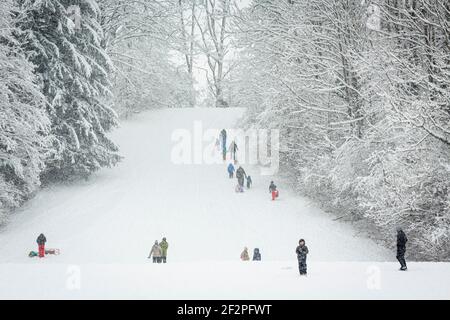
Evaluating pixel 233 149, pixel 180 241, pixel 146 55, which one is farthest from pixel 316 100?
pixel 146 55

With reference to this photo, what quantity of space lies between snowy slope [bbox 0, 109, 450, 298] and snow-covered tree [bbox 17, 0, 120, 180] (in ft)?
5.48

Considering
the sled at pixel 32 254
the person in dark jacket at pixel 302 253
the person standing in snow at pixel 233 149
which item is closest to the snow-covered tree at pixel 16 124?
the sled at pixel 32 254

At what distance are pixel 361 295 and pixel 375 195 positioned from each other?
8197 millimetres

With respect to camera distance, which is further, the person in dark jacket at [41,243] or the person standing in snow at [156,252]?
the person in dark jacket at [41,243]

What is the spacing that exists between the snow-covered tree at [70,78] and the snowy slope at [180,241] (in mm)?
1670

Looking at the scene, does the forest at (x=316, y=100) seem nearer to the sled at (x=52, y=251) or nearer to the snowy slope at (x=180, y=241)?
the snowy slope at (x=180, y=241)

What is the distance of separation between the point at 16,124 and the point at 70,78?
510cm

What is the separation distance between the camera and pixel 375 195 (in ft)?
58.2

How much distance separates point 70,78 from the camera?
2381cm

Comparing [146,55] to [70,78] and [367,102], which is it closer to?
[70,78]

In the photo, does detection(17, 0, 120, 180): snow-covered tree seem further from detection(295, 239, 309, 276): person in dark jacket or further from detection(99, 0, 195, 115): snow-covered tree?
detection(295, 239, 309, 276): person in dark jacket

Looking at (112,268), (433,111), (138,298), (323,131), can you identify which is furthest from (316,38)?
(138,298)

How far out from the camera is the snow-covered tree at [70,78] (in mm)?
23172

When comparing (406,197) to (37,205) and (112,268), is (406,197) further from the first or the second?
(37,205)
